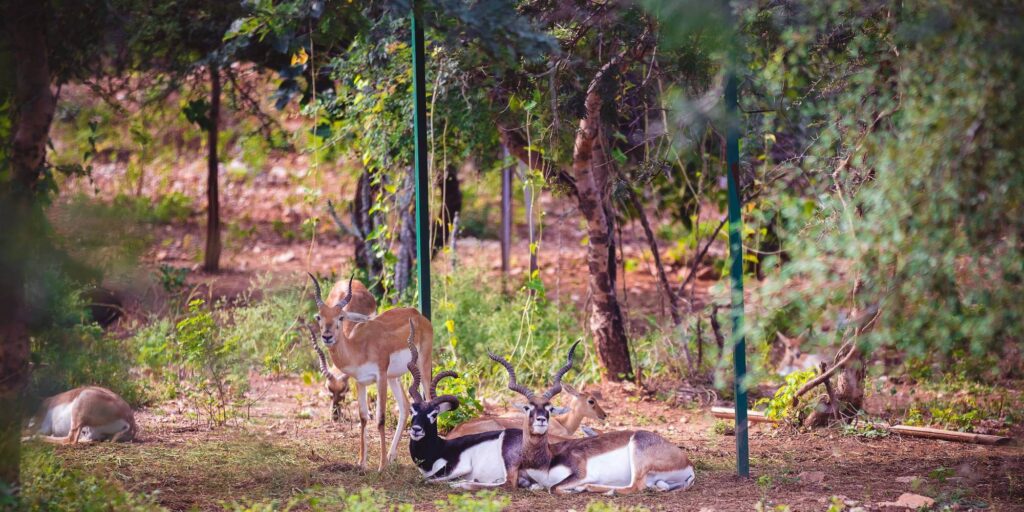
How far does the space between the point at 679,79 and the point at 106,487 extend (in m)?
4.77

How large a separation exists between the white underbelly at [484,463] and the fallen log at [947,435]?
297 centimetres

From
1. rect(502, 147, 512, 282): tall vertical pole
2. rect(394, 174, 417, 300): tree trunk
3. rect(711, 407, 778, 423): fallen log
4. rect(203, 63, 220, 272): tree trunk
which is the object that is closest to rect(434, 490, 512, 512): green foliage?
rect(711, 407, 778, 423): fallen log

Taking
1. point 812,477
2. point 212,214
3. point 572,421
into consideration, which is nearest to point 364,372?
point 572,421

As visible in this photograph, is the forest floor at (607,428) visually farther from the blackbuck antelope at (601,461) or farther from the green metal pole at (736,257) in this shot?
the green metal pole at (736,257)

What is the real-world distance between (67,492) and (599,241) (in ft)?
16.9

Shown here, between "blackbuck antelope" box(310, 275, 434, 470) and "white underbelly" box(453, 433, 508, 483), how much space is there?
575 mm

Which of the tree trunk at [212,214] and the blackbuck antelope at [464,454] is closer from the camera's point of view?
the blackbuck antelope at [464,454]

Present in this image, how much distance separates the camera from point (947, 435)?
23.9ft

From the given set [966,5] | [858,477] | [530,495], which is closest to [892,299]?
[966,5]

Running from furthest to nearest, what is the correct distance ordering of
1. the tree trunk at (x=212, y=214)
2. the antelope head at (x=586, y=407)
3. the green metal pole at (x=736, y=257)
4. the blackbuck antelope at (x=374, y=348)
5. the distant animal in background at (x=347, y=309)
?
the tree trunk at (x=212, y=214)
the distant animal in background at (x=347, y=309)
the antelope head at (x=586, y=407)
the blackbuck antelope at (x=374, y=348)
the green metal pole at (x=736, y=257)

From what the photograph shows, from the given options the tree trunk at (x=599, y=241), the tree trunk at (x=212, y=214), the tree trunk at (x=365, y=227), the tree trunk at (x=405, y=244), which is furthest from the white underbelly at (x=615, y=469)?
the tree trunk at (x=212, y=214)

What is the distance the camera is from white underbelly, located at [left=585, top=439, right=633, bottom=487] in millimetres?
6043

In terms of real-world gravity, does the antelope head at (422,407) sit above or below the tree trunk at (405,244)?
below

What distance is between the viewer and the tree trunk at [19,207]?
5.06 m
